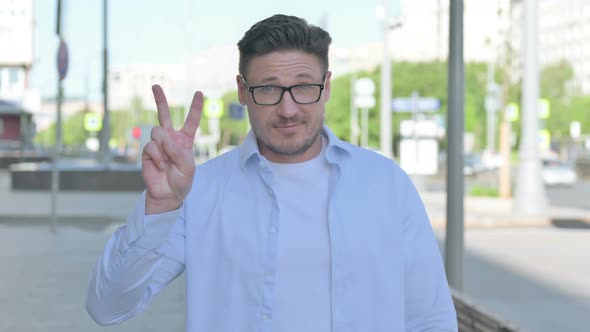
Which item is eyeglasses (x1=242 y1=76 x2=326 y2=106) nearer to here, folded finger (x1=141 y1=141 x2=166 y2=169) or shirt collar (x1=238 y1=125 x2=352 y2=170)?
shirt collar (x1=238 y1=125 x2=352 y2=170)

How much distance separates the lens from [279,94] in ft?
8.77

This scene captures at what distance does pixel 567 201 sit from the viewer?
95.9 ft

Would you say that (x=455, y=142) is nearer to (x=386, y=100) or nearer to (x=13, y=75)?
(x=386, y=100)

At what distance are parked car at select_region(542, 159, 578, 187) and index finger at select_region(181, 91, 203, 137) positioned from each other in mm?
38986

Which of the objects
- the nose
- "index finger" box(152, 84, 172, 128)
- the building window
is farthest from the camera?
the building window

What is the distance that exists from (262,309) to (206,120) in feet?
406

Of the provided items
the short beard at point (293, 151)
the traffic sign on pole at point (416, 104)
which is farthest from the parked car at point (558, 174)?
the short beard at point (293, 151)

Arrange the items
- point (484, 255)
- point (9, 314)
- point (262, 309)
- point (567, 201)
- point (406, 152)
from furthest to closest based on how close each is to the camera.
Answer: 1. point (567, 201)
2. point (406, 152)
3. point (484, 255)
4. point (9, 314)
5. point (262, 309)

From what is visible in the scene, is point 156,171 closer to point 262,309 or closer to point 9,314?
point 262,309

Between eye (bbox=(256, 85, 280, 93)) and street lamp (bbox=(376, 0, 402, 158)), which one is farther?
street lamp (bbox=(376, 0, 402, 158))

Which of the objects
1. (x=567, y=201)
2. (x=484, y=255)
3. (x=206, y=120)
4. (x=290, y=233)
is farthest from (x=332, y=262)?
(x=206, y=120)

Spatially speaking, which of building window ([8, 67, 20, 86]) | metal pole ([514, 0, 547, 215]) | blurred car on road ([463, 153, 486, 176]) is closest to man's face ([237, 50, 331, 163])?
metal pole ([514, 0, 547, 215])

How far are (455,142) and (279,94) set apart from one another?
6211 mm

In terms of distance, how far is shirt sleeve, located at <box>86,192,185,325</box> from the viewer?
7.90ft
